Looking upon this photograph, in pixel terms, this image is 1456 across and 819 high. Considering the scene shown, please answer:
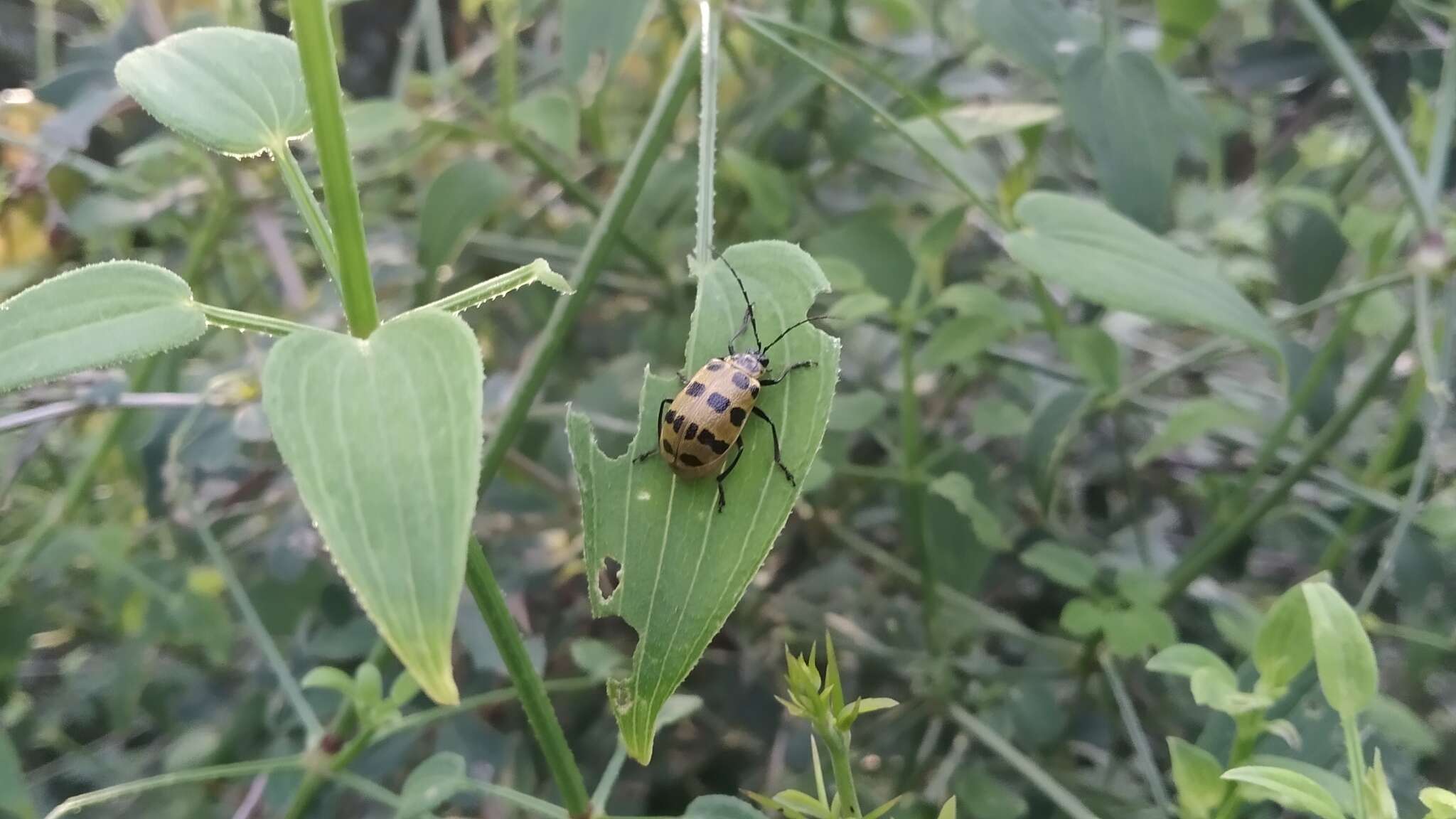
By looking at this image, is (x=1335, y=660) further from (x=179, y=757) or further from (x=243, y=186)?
(x=243, y=186)

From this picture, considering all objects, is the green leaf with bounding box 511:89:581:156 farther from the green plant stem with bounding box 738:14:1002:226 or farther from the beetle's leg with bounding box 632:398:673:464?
the beetle's leg with bounding box 632:398:673:464

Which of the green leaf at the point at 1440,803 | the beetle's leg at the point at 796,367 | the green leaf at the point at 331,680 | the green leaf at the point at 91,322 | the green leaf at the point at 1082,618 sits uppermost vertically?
the green leaf at the point at 91,322

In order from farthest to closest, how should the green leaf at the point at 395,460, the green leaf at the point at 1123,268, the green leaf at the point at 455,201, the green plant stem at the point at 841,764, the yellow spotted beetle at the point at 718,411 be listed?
the green leaf at the point at 455,201, the green leaf at the point at 1123,268, the yellow spotted beetle at the point at 718,411, the green plant stem at the point at 841,764, the green leaf at the point at 395,460

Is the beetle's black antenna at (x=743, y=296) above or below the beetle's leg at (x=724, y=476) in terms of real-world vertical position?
above

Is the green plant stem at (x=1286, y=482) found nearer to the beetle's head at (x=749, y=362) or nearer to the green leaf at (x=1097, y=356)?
the green leaf at (x=1097, y=356)

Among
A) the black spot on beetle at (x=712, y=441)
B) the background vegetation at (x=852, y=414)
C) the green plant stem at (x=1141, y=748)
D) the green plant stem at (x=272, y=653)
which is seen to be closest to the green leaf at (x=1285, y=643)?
the background vegetation at (x=852, y=414)

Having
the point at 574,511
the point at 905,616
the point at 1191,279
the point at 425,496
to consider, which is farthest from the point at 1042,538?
the point at 425,496

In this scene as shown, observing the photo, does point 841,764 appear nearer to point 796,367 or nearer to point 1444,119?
point 796,367
